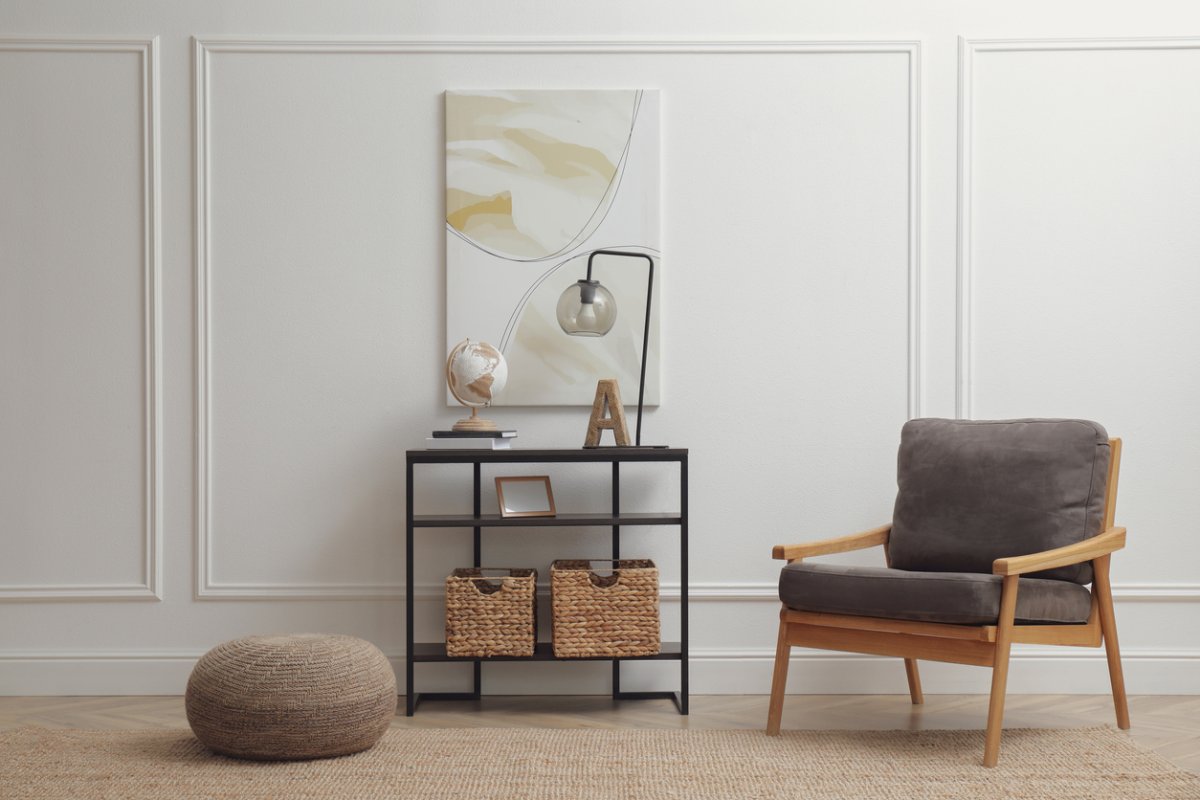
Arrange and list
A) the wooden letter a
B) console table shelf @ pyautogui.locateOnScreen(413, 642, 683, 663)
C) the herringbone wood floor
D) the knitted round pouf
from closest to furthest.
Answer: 1. the knitted round pouf
2. the herringbone wood floor
3. console table shelf @ pyautogui.locateOnScreen(413, 642, 683, 663)
4. the wooden letter a

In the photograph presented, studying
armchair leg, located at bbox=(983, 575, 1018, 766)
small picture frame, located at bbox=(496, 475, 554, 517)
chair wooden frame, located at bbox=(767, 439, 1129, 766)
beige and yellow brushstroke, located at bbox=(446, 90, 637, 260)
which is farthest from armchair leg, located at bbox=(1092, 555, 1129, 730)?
beige and yellow brushstroke, located at bbox=(446, 90, 637, 260)

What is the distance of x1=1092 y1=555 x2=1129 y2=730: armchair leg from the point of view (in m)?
2.86

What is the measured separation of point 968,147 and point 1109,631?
Result: 1.62 meters

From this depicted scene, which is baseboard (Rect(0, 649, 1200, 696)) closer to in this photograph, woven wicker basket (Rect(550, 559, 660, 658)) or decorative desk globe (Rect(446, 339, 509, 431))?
woven wicker basket (Rect(550, 559, 660, 658))

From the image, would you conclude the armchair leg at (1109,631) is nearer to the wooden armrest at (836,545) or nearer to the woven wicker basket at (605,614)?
the wooden armrest at (836,545)

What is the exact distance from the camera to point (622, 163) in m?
3.50

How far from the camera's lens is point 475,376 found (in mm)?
3250

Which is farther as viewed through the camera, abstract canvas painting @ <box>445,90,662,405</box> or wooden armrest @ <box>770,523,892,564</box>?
abstract canvas painting @ <box>445,90,662,405</box>

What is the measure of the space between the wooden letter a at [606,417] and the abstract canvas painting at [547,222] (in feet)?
0.66

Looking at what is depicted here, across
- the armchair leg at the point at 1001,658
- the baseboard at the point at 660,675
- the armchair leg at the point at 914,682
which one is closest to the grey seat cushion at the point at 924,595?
the armchair leg at the point at 1001,658

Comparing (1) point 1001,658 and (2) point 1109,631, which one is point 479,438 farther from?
(2) point 1109,631

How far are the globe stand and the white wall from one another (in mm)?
231

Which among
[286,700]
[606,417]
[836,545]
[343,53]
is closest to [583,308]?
[606,417]

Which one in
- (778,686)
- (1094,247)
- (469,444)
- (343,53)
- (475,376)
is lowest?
(778,686)
